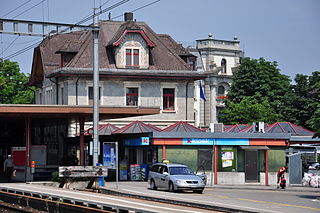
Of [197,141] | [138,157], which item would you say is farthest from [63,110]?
[197,141]

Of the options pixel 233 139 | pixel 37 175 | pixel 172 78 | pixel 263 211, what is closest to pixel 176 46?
pixel 172 78

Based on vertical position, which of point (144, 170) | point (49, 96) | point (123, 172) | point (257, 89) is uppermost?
point (257, 89)

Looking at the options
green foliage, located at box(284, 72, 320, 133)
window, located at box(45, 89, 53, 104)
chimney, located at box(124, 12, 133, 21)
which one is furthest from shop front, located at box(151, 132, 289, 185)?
green foliage, located at box(284, 72, 320, 133)

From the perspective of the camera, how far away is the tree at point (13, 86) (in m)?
89.2

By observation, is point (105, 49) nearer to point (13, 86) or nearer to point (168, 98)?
point (168, 98)

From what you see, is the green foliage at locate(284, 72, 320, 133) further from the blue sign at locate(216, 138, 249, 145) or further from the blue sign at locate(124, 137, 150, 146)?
the blue sign at locate(124, 137, 150, 146)

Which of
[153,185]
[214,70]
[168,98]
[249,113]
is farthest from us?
[214,70]

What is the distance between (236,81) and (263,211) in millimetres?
72125

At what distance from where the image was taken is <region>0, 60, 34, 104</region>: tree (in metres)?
89.2

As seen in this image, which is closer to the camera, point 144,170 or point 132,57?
point 144,170

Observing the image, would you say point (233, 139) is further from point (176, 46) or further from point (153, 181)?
point (176, 46)

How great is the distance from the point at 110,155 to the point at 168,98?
25561mm

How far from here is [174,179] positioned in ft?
118

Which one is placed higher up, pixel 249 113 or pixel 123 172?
pixel 249 113
